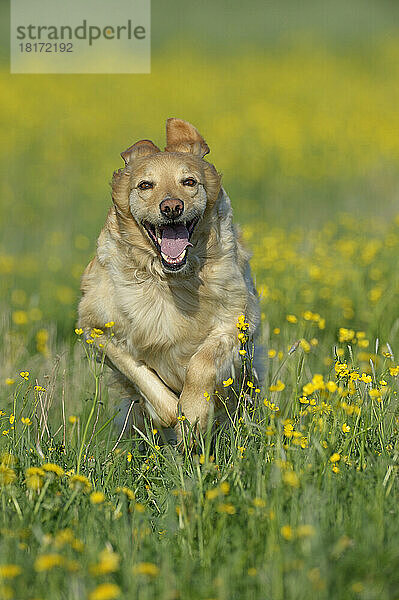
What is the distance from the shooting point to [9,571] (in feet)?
7.77

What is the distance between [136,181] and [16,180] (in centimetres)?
981

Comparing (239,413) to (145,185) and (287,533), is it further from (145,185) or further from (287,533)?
(287,533)

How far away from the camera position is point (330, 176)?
13.7m

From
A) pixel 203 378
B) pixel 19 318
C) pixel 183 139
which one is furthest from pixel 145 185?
pixel 19 318

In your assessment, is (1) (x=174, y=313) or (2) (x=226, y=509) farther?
(1) (x=174, y=313)

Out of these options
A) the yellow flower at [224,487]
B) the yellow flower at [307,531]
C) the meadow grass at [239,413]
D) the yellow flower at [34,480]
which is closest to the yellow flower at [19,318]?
the meadow grass at [239,413]

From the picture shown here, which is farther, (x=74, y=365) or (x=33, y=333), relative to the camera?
(x=33, y=333)

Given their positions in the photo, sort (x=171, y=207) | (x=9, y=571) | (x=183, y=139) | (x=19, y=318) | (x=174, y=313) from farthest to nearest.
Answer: (x=19, y=318) < (x=183, y=139) < (x=174, y=313) < (x=171, y=207) < (x=9, y=571)

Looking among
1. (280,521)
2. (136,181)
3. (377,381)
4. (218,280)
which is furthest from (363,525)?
(136,181)

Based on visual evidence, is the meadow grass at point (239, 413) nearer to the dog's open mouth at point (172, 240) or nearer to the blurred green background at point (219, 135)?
the blurred green background at point (219, 135)

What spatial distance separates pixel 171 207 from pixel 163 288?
2.02ft

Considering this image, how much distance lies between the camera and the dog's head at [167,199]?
4234 millimetres

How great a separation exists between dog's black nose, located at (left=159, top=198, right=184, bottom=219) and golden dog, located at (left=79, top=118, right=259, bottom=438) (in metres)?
0.20

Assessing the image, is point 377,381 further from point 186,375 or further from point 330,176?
point 330,176
